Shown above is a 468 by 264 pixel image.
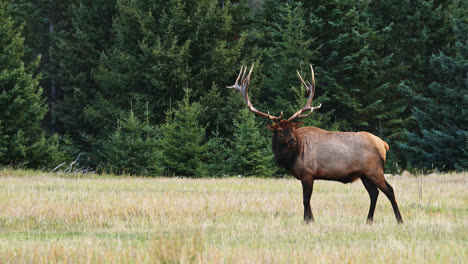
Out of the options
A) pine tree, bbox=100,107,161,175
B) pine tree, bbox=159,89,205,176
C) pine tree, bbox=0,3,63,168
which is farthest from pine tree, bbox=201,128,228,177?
pine tree, bbox=0,3,63,168

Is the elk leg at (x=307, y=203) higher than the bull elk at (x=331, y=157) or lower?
lower

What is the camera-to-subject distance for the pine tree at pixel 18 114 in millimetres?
24344

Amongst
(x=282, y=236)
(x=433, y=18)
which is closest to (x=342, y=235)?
(x=282, y=236)

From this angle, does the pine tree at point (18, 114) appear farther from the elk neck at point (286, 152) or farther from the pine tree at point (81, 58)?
the elk neck at point (286, 152)

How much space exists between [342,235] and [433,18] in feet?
Result: 101

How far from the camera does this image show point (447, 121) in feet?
93.2

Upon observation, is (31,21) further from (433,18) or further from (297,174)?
(297,174)

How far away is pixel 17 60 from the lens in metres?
26.1

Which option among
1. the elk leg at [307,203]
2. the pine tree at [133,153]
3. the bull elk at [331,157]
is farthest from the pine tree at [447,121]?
the elk leg at [307,203]

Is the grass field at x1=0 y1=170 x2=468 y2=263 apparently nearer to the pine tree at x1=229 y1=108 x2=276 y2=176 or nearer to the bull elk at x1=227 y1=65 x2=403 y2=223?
the bull elk at x1=227 y1=65 x2=403 y2=223

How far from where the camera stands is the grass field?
6000 mm

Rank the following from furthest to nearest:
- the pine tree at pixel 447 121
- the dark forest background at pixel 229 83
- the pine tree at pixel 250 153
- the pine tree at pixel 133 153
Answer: the pine tree at pixel 447 121 < the dark forest background at pixel 229 83 < the pine tree at pixel 133 153 < the pine tree at pixel 250 153

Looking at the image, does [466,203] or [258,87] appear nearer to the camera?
[466,203]

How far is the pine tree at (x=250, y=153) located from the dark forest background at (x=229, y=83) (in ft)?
0.20
